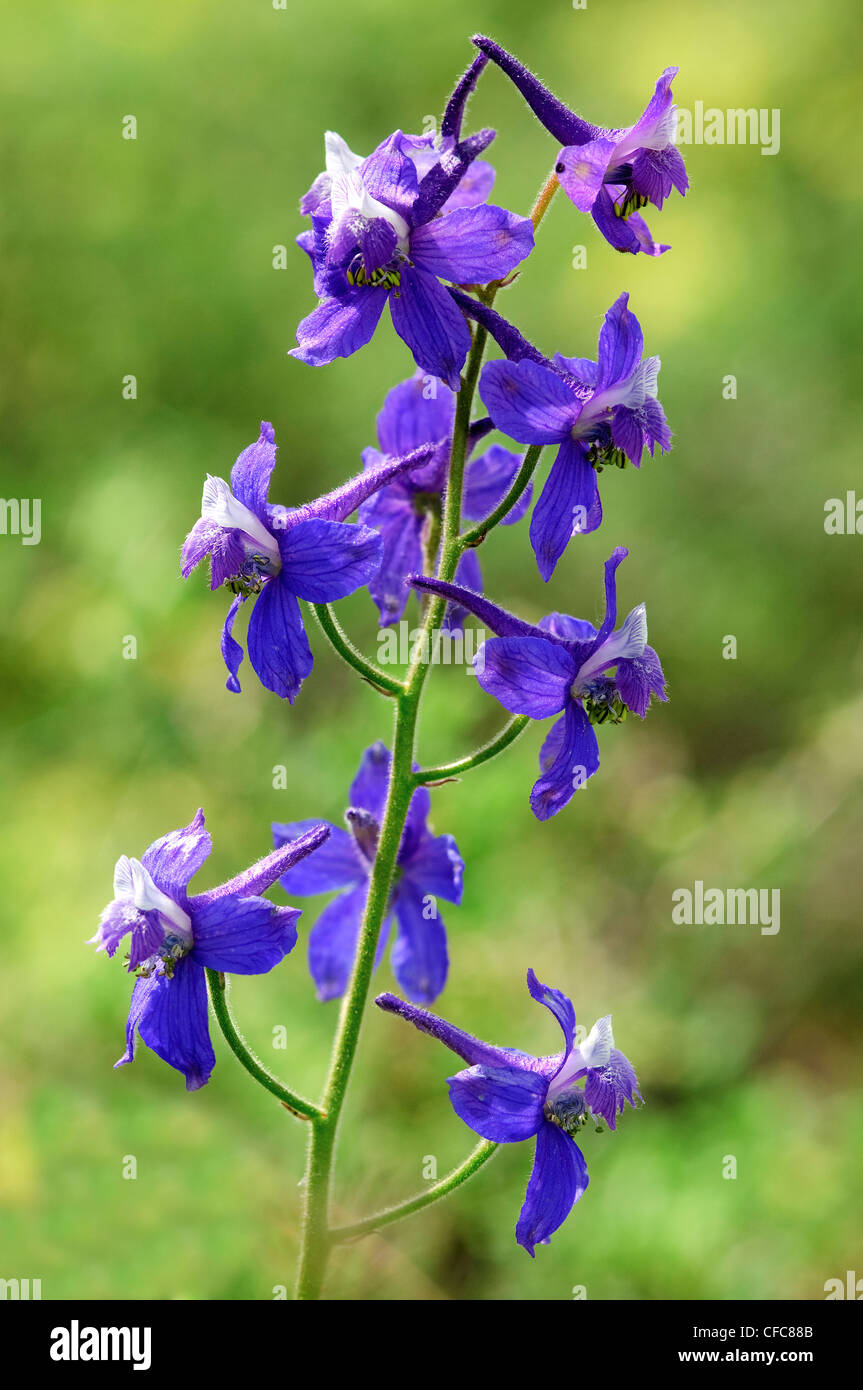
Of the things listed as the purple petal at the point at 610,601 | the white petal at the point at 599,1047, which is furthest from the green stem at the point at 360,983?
the white petal at the point at 599,1047

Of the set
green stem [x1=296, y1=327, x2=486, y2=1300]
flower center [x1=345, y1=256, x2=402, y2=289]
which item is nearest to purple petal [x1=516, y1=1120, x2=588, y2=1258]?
green stem [x1=296, y1=327, x2=486, y2=1300]

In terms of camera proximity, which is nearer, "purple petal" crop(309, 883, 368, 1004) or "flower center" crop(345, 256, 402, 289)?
"flower center" crop(345, 256, 402, 289)

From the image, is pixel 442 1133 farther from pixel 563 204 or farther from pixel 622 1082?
pixel 563 204

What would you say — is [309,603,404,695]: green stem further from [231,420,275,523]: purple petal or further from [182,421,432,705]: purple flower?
[231,420,275,523]: purple petal

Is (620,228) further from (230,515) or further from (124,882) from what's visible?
(124,882)

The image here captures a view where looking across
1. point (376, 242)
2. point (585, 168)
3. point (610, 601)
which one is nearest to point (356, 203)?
point (376, 242)

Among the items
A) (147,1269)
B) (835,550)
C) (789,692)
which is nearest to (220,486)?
(147,1269)

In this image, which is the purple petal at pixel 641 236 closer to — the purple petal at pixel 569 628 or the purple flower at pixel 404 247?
the purple flower at pixel 404 247

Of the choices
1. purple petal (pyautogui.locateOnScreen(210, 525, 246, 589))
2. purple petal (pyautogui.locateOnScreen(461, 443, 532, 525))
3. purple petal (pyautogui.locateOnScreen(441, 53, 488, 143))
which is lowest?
purple petal (pyautogui.locateOnScreen(210, 525, 246, 589))
